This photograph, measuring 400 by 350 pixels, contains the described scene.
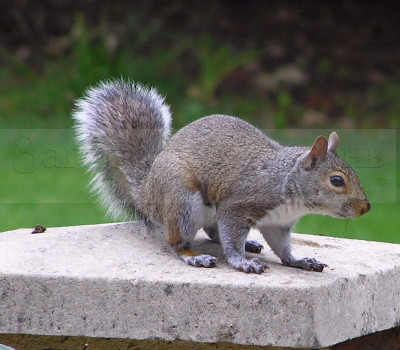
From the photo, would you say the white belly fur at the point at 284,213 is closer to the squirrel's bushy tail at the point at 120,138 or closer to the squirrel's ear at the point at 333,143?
the squirrel's ear at the point at 333,143

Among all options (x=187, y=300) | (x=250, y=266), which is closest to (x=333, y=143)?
(x=250, y=266)

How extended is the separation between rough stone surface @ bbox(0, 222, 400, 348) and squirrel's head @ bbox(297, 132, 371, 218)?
0.24 metres

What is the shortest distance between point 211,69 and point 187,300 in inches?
237

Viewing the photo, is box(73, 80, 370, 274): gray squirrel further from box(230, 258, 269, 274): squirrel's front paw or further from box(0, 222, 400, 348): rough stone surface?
box(0, 222, 400, 348): rough stone surface

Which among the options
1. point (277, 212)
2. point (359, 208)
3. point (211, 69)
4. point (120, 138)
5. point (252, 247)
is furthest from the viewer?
point (211, 69)

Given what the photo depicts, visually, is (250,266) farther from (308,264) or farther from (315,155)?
(315,155)

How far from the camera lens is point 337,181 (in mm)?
2988

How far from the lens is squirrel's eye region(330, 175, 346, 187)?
298cm

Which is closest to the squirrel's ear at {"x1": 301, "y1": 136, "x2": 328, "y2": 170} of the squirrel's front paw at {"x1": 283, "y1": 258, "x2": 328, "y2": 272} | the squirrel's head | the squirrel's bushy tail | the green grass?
the squirrel's head

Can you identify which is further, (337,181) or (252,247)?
A: (252,247)

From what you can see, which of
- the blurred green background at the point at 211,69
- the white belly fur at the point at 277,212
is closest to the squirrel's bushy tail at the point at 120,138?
the white belly fur at the point at 277,212

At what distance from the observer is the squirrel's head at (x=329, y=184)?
297 centimetres


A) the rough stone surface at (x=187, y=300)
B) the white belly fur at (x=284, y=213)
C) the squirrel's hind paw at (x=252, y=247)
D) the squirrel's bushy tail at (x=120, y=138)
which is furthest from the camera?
the squirrel's bushy tail at (x=120, y=138)

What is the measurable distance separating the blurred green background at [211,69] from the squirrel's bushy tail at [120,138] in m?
2.55
